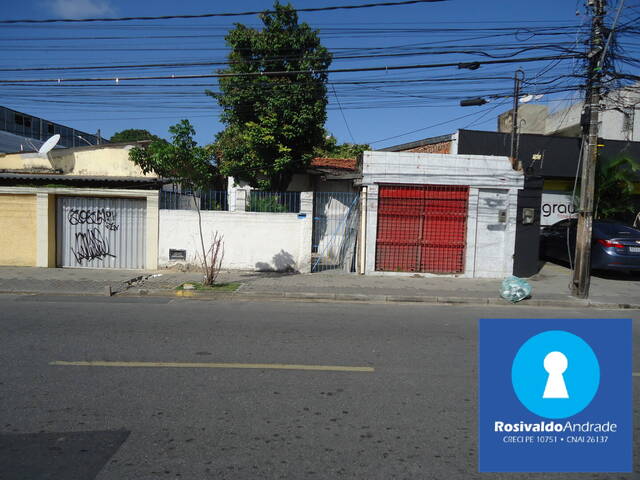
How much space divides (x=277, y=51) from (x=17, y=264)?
10250 mm

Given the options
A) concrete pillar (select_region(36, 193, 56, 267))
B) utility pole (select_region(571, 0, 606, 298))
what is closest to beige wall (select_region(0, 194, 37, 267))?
concrete pillar (select_region(36, 193, 56, 267))

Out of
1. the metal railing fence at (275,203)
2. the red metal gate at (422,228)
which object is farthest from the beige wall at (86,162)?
the red metal gate at (422,228)

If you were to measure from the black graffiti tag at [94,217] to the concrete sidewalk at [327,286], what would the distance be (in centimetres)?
138

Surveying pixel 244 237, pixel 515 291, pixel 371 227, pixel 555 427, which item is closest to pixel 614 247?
pixel 515 291

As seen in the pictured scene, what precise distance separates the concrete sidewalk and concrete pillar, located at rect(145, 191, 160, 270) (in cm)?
46

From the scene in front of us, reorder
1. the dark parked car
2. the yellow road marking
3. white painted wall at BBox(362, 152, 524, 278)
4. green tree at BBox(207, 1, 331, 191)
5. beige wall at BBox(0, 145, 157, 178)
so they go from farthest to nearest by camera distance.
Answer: beige wall at BBox(0, 145, 157, 178)
green tree at BBox(207, 1, 331, 191)
white painted wall at BBox(362, 152, 524, 278)
the dark parked car
the yellow road marking

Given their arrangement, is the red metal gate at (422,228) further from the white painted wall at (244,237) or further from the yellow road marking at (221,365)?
the yellow road marking at (221,365)

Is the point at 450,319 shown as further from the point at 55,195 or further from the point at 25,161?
the point at 25,161

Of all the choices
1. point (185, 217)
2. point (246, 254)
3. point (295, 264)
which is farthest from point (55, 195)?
point (295, 264)

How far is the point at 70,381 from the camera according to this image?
14.8ft

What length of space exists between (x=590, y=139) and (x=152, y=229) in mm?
11296

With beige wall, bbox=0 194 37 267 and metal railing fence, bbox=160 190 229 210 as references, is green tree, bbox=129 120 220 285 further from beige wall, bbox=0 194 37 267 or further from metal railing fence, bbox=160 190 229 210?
beige wall, bbox=0 194 37 267

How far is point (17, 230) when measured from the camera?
12.7 meters

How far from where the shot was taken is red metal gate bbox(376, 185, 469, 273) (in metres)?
12.4
